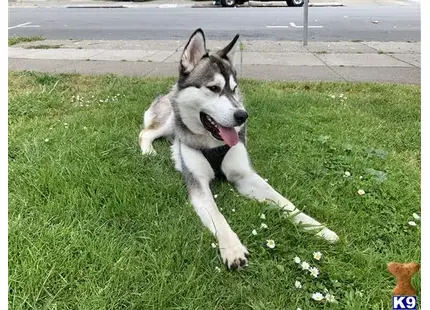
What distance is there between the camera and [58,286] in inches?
84.0

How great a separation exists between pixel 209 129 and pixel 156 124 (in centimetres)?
121

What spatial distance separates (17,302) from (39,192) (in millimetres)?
1131

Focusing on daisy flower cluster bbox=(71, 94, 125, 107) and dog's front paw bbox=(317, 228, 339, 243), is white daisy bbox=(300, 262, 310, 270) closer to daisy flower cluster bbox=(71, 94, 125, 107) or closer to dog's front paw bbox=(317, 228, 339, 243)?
dog's front paw bbox=(317, 228, 339, 243)

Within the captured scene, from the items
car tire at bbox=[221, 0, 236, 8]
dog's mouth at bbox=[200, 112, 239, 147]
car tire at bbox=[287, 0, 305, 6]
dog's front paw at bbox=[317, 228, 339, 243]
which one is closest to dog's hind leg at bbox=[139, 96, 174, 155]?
dog's mouth at bbox=[200, 112, 239, 147]

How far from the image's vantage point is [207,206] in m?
2.84

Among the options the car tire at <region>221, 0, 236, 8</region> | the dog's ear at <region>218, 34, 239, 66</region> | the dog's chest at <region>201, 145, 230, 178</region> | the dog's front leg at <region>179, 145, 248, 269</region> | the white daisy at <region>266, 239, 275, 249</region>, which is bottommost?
the white daisy at <region>266, 239, 275, 249</region>

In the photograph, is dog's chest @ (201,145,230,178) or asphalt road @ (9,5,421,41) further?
asphalt road @ (9,5,421,41)

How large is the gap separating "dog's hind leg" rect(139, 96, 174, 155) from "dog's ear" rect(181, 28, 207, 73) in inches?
34.1

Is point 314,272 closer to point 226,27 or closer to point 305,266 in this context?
point 305,266

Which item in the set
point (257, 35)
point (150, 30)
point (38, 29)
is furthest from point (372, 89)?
point (38, 29)

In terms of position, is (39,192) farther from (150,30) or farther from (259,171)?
(150,30)

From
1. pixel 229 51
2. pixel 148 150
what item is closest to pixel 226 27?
pixel 229 51

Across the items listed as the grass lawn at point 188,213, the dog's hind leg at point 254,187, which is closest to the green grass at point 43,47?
the grass lawn at point 188,213

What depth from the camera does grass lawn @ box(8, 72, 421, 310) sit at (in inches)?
85.3
